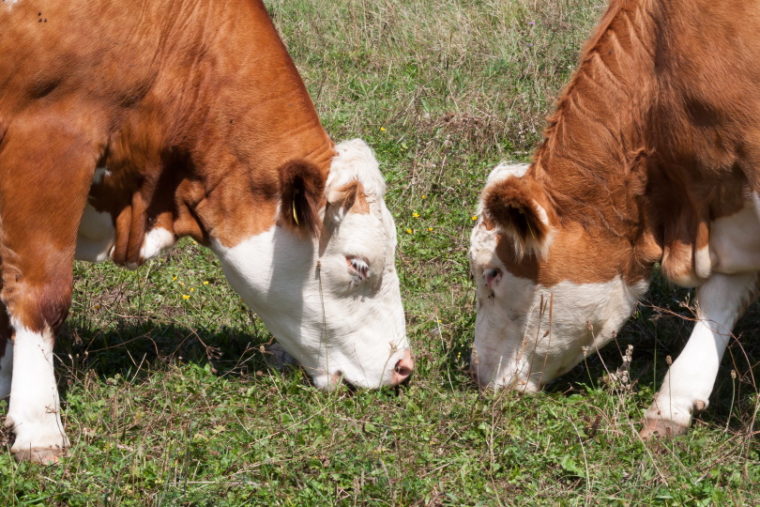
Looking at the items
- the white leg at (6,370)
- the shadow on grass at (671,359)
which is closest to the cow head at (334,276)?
the shadow on grass at (671,359)

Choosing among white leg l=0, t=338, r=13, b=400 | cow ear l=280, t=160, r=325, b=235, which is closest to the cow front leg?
cow ear l=280, t=160, r=325, b=235

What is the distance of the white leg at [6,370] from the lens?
564 cm

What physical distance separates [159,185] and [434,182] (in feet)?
10.3

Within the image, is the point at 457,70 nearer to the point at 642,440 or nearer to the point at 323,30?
the point at 323,30

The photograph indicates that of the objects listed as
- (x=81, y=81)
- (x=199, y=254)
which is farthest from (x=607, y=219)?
(x=199, y=254)

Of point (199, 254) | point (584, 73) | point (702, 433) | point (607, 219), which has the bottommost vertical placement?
point (199, 254)

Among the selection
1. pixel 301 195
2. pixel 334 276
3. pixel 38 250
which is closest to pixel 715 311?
pixel 334 276

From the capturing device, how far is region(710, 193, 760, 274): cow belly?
5113mm

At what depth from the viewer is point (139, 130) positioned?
5.08m

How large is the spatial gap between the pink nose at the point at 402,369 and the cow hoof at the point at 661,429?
1.22 meters

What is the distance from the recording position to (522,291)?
5.55 m

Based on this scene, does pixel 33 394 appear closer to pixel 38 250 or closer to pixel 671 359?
Answer: pixel 38 250

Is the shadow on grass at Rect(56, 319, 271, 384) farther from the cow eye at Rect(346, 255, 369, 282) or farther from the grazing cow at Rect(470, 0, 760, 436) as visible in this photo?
the grazing cow at Rect(470, 0, 760, 436)

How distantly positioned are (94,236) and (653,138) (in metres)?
2.81
